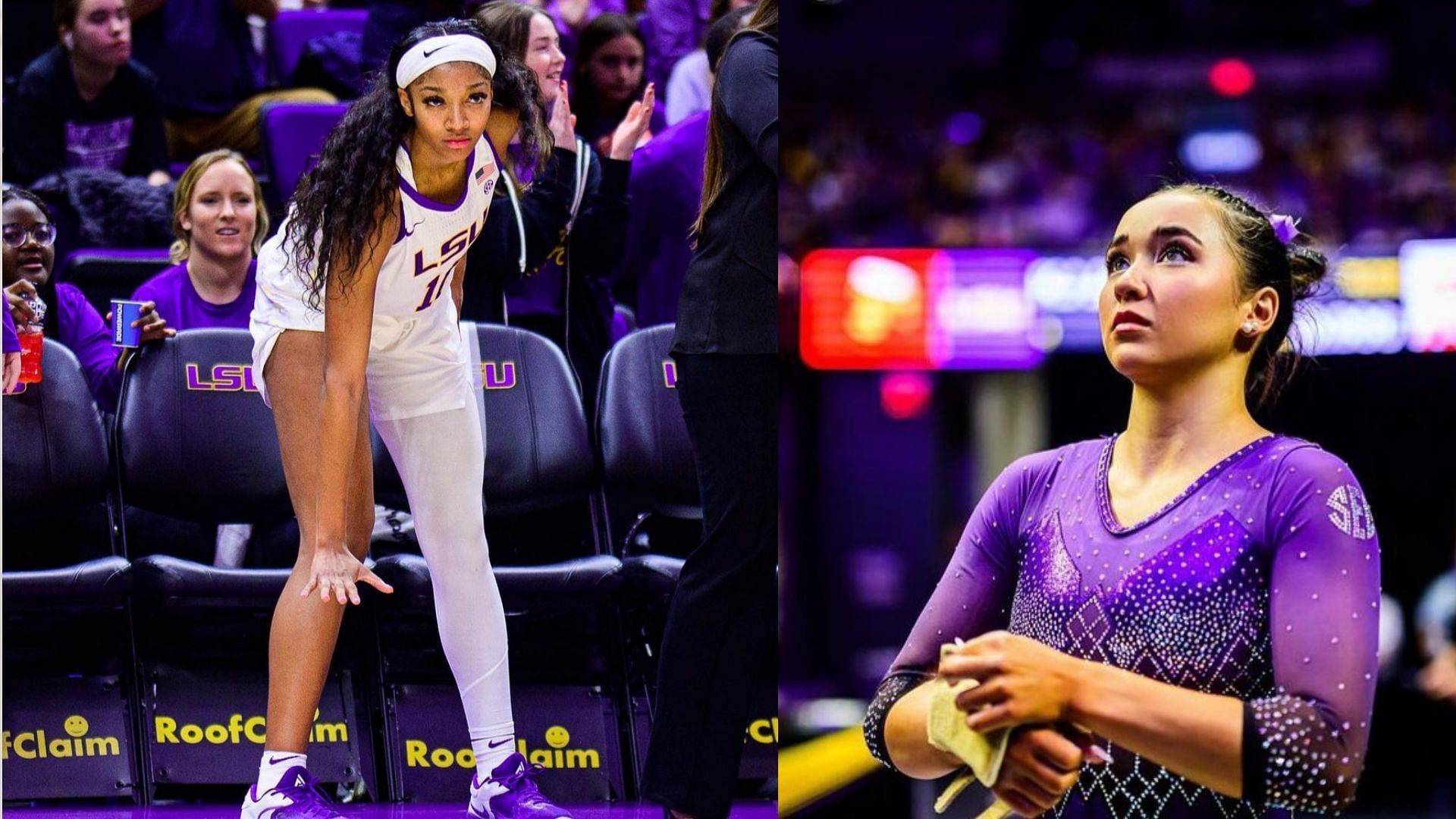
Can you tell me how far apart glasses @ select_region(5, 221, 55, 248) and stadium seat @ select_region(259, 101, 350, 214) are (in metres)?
0.40

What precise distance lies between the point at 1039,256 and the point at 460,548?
429 inches

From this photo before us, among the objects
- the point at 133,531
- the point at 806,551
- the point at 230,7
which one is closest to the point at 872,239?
the point at 806,551

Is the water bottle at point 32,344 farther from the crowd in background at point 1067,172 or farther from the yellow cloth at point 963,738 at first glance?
the crowd in background at point 1067,172

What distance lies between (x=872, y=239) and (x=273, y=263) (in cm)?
1201

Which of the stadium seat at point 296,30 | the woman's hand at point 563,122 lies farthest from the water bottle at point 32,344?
the stadium seat at point 296,30

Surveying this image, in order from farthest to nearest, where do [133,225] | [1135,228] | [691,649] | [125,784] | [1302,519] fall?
[133,225], [125,784], [691,649], [1135,228], [1302,519]

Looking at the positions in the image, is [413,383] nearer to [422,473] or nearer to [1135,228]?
[422,473]

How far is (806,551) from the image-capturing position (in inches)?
548

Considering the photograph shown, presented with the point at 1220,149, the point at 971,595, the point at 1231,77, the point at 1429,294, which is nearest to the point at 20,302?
the point at 971,595

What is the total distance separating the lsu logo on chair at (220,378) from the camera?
9.47 ft

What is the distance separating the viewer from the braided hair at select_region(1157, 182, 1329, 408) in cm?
141

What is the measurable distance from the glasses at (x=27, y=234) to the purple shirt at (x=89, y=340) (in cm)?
11

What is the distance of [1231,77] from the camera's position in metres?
17.7

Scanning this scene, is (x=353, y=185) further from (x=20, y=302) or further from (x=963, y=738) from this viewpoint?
(x=963, y=738)
